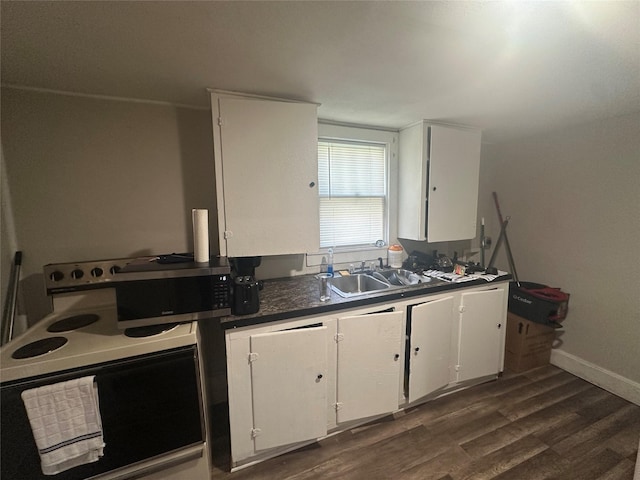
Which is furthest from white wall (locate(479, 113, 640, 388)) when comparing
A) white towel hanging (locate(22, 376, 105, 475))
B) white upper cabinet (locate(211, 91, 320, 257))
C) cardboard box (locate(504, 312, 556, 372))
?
white towel hanging (locate(22, 376, 105, 475))

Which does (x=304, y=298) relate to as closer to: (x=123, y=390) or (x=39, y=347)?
(x=123, y=390)

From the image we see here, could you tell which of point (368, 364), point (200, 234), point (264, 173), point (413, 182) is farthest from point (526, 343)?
point (200, 234)

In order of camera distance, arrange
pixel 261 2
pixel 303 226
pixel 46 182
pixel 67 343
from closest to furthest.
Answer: pixel 261 2 < pixel 67 343 < pixel 46 182 < pixel 303 226

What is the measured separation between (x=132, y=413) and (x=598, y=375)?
Result: 3.47 m

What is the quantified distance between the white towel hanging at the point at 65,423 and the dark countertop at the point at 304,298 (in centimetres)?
59

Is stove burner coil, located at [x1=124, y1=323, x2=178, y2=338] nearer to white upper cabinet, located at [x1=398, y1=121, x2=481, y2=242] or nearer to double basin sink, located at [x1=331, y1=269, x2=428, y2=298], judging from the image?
double basin sink, located at [x1=331, y1=269, x2=428, y2=298]

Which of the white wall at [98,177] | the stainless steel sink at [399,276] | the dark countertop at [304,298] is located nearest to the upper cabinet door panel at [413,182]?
the stainless steel sink at [399,276]

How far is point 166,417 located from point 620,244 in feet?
11.3

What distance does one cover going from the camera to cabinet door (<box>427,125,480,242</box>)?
2.24m

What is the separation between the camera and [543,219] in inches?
103

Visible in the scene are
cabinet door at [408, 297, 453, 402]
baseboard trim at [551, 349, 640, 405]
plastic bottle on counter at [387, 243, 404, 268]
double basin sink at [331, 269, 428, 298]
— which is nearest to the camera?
cabinet door at [408, 297, 453, 402]

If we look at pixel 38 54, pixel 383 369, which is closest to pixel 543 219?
pixel 383 369

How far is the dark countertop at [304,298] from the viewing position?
4.71 feet

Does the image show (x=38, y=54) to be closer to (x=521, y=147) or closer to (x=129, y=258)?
(x=129, y=258)
